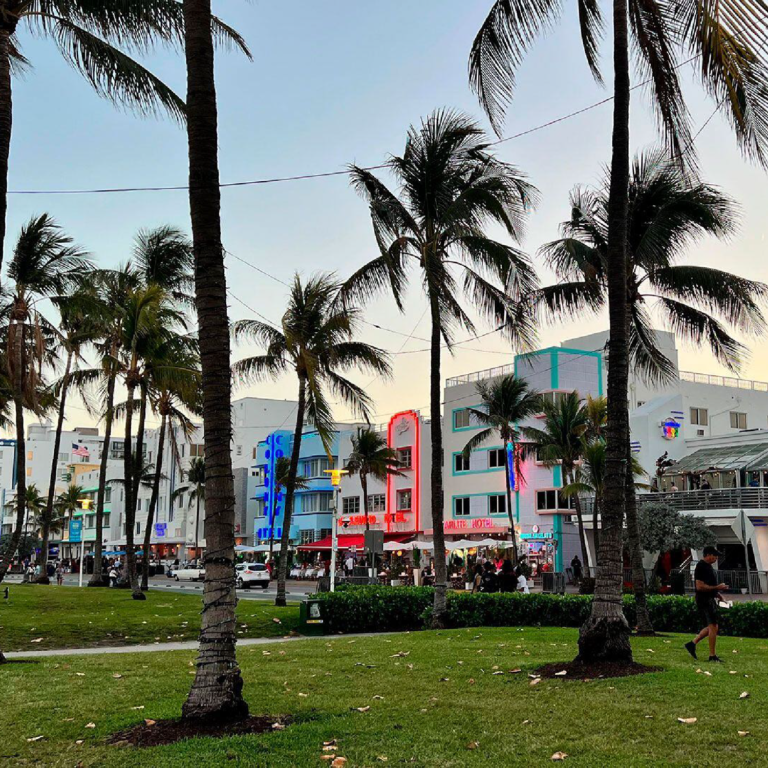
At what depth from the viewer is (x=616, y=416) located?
1175 centimetres

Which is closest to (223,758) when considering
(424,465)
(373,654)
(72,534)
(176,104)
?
(373,654)

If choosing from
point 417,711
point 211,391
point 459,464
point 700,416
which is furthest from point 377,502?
point 211,391

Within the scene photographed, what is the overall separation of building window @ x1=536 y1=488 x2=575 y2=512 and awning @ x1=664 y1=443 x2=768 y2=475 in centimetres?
571

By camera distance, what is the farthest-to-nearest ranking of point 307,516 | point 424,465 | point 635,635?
1. point 307,516
2. point 424,465
3. point 635,635

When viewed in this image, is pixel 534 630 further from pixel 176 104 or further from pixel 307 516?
pixel 307 516

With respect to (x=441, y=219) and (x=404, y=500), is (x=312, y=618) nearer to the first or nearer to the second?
(x=441, y=219)

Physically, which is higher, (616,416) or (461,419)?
(461,419)

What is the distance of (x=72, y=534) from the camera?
11250cm

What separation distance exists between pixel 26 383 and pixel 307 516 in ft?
188

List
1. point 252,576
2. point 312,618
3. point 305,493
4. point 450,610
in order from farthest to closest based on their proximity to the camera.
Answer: point 305,493, point 252,576, point 450,610, point 312,618

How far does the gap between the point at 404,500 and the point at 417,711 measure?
53.5 meters

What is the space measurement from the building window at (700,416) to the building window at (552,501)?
9.76m

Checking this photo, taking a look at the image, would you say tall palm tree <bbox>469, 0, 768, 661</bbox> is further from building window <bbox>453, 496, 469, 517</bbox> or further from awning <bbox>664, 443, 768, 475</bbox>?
building window <bbox>453, 496, 469, 517</bbox>

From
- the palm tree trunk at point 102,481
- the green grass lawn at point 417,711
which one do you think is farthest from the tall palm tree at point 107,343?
the green grass lawn at point 417,711
